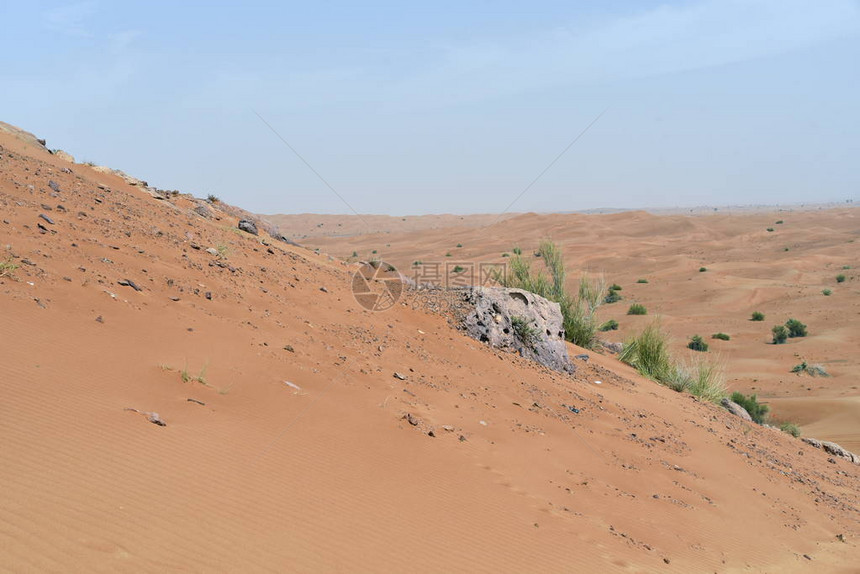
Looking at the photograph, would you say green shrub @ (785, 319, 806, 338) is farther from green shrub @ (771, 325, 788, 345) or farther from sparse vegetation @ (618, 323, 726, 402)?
sparse vegetation @ (618, 323, 726, 402)

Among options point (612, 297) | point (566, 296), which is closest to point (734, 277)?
point (612, 297)

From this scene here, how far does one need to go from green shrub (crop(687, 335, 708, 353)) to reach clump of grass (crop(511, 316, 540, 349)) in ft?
46.8

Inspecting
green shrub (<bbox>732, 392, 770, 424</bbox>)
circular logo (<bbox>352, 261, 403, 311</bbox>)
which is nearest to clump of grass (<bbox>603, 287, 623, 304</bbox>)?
green shrub (<bbox>732, 392, 770, 424</bbox>)

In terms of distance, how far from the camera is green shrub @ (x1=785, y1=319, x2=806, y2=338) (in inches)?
937

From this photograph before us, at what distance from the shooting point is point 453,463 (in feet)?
19.1

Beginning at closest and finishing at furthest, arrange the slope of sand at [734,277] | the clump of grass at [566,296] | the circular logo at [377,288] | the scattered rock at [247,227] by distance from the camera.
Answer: the circular logo at [377,288] → the scattered rock at [247,227] → the clump of grass at [566,296] → the slope of sand at [734,277]

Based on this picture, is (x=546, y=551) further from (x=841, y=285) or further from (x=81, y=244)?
(x=841, y=285)

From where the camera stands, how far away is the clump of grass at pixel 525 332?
973 cm

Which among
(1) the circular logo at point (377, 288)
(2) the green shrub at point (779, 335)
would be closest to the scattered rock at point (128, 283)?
(1) the circular logo at point (377, 288)

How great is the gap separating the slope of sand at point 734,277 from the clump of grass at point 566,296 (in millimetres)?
3774

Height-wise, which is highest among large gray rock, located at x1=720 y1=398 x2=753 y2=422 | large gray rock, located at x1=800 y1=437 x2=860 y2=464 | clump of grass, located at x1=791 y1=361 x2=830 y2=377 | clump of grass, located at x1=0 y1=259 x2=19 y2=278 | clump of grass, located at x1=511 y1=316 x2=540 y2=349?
clump of grass, located at x1=0 y1=259 x2=19 y2=278

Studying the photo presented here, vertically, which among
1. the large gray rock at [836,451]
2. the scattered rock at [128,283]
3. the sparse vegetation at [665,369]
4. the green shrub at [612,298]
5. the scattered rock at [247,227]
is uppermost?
the scattered rock at [247,227]

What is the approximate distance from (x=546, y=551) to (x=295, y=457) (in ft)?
6.73

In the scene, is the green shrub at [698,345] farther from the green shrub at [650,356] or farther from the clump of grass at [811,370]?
the green shrub at [650,356]
